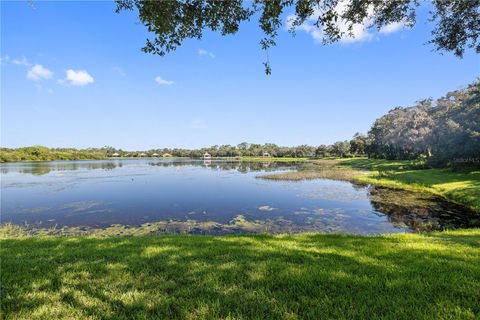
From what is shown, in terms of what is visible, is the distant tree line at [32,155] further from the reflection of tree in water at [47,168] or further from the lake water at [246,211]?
the lake water at [246,211]

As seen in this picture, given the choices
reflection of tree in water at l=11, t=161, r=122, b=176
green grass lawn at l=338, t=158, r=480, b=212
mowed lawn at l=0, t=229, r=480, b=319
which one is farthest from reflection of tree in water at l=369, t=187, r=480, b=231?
reflection of tree in water at l=11, t=161, r=122, b=176

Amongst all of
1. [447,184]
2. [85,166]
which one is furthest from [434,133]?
[85,166]

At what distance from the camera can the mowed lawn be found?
357cm

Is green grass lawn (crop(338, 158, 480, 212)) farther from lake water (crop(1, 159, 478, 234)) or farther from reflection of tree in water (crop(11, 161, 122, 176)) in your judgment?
reflection of tree in water (crop(11, 161, 122, 176))

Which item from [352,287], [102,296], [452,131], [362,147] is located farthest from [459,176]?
[362,147]

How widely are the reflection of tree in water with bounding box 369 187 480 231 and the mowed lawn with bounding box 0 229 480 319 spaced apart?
10.6m

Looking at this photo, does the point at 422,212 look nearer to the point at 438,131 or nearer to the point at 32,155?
the point at 438,131

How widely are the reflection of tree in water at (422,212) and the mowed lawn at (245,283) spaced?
10624 mm

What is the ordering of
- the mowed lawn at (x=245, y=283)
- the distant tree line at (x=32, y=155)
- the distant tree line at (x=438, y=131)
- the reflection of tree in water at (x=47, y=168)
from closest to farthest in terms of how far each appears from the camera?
the mowed lawn at (x=245, y=283)
the distant tree line at (x=438, y=131)
the reflection of tree in water at (x=47, y=168)
the distant tree line at (x=32, y=155)

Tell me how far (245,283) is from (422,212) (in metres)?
18.9

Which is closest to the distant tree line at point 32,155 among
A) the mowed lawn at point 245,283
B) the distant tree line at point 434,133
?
the distant tree line at point 434,133

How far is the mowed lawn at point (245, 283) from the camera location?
3.57 m

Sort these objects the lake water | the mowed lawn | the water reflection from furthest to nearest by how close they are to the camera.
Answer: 1. the water reflection
2. the lake water
3. the mowed lawn

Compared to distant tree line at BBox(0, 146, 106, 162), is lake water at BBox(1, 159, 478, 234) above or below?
below
